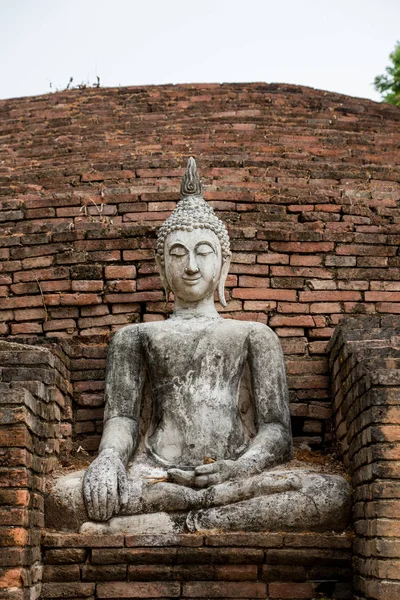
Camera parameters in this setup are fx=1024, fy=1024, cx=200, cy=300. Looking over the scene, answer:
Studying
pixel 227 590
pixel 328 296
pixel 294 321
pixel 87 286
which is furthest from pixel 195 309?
pixel 227 590

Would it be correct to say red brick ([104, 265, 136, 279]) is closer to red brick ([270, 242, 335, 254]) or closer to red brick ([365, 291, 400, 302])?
red brick ([270, 242, 335, 254])

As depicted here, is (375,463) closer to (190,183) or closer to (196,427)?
(196,427)

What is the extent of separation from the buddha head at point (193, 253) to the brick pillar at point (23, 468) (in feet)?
3.70

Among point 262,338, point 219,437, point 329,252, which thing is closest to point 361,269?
point 329,252

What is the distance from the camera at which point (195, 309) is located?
7000 millimetres

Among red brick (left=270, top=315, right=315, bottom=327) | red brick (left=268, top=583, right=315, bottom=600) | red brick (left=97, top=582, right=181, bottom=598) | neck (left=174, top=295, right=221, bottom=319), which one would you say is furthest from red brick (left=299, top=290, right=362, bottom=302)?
red brick (left=97, top=582, right=181, bottom=598)

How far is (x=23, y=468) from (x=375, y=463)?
73.9 inches

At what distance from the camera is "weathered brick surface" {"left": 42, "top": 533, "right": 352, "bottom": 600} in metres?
5.65

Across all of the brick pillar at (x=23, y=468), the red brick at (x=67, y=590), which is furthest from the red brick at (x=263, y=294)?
the red brick at (x=67, y=590)

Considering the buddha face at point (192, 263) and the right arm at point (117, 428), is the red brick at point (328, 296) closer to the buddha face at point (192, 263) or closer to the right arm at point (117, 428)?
the buddha face at point (192, 263)

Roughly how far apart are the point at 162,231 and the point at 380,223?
214cm

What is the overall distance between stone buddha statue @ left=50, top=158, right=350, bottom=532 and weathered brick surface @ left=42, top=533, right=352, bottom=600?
4.3 inches

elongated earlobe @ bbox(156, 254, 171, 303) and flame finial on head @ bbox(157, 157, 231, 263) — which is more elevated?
flame finial on head @ bbox(157, 157, 231, 263)

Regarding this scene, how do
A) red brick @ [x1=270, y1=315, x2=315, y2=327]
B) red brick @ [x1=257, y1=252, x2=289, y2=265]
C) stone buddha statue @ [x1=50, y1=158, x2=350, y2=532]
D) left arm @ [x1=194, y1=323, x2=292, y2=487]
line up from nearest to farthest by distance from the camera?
stone buddha statue @ [x1=50, y1=158, x2=350, y2=532], left arm @ [x1=194, y1=323, x2=292, y2=487], red brick @ [x1=270, y1=315, x2=315, y2=327], red brick @ [x1=257, y1=252, x2=289, y2=265]
